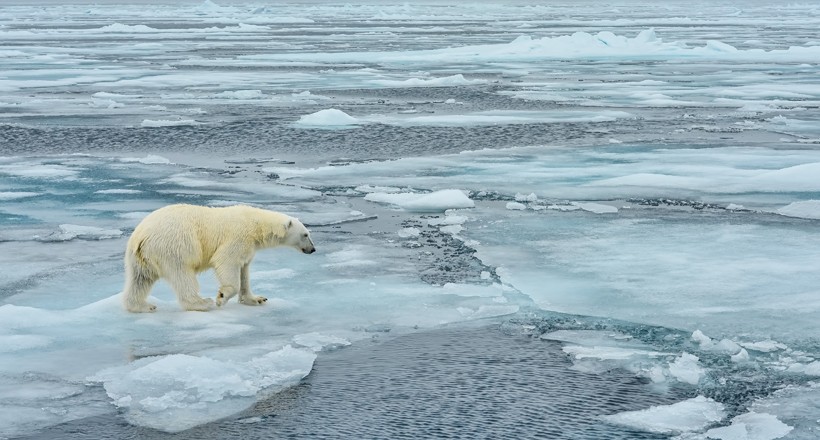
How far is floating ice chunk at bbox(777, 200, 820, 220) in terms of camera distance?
27.4 feet

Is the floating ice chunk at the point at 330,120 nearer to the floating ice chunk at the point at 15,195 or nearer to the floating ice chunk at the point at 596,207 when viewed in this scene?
the floating ice chunk at the point at 15,195

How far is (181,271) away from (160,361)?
0.87 metres

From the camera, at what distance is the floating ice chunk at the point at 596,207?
→ 28.3ft

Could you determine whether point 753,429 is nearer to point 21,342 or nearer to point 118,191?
point 21,342

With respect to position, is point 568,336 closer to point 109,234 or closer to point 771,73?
A: point 109,234

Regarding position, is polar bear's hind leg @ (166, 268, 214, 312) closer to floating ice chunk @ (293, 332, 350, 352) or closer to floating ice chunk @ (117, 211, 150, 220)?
floating ice chunk @ (293, 332, 350, 352)

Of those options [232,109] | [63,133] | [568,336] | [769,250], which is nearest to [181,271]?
[568,336]

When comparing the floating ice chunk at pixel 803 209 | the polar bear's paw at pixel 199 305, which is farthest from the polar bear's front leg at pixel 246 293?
the floating ice chunk at pixel 803 209

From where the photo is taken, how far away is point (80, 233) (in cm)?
774

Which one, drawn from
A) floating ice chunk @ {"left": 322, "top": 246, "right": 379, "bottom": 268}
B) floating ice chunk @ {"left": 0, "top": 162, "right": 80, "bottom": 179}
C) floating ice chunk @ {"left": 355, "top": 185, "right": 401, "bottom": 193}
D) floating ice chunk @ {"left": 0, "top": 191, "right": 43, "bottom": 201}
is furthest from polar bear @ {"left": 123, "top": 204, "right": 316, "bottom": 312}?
floating ice chunk @ {"left": 0, "top": 162, "right": 80, "bottom": 179}

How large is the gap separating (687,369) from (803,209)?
4197 mm

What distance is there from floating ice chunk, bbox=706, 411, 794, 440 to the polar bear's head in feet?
8.70

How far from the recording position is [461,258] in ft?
22.9

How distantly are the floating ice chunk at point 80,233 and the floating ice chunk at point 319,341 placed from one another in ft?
9.51
